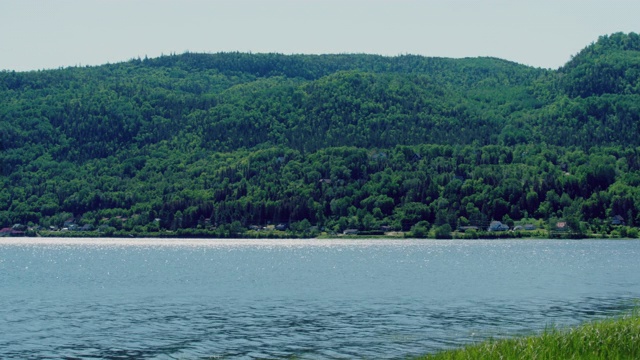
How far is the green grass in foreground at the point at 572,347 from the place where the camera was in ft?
129

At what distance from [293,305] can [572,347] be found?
1393 inches

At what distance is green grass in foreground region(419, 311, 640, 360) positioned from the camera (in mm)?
39312

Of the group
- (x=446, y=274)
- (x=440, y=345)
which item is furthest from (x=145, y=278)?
(x=440, y=345)

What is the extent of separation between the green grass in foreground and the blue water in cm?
941

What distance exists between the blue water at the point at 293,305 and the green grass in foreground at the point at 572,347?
30.9 feet

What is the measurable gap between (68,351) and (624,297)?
158 ft

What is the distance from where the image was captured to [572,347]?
4116 centimetres

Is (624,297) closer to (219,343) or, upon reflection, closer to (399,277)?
(399,277)

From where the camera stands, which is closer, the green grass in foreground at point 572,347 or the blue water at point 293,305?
the green grass in foreground at point 572,347

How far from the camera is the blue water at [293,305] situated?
53281mm

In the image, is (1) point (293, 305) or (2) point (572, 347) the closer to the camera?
(2) point (572, 347)

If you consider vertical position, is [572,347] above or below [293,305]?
above

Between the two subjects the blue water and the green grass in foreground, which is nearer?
the green grass in foreground

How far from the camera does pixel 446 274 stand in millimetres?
107438
